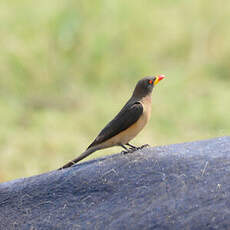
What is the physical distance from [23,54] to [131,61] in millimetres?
995

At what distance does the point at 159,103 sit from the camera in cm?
491

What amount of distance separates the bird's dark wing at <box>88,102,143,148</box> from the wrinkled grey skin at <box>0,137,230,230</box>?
221 mm

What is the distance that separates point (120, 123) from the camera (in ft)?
8.07

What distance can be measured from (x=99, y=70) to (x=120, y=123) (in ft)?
9.80

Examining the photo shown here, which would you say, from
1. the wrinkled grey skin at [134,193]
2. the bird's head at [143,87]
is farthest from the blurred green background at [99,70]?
the wrinkled grey skin at [134,193]

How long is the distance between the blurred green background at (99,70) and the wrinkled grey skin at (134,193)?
194 centimetres

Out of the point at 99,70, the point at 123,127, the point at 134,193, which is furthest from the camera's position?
the point at 99,70

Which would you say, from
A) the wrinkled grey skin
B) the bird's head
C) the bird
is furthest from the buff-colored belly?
the wrinkled grey skin

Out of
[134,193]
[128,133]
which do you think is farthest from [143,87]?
[134,193]

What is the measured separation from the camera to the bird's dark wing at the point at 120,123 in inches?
95.9

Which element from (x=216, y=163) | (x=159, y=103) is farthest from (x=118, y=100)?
(x=216, y=163)

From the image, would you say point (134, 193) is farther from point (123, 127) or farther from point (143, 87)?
point (143, 87)

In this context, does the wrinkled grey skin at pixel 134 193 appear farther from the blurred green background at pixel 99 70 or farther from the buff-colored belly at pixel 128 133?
the blurred green background at pixel 99 70

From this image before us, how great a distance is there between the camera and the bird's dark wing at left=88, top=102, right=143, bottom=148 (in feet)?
7.99
